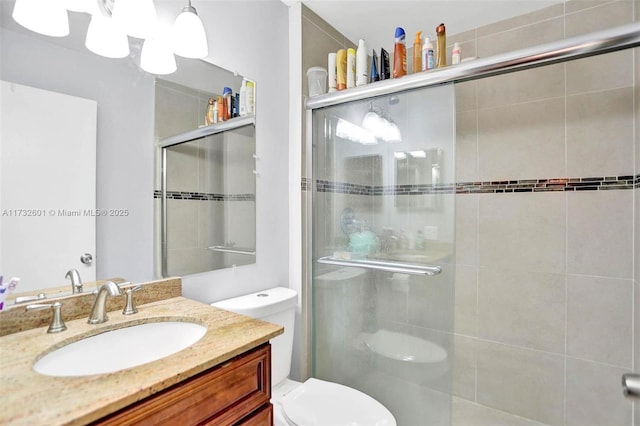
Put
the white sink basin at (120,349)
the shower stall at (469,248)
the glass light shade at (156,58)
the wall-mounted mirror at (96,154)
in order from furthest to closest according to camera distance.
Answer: the shower stall at (469,248) < the glass light shade at (156,58) < the wall-mounted mirror at (96,154) < the white sink basin at (120,349)

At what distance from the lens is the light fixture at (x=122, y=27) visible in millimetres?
952

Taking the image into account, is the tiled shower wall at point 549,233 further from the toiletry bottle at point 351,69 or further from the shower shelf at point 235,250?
the shower shelf at point 235,250

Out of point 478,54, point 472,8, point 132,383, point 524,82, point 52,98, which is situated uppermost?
point 472,8

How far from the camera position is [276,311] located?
1.54 metres

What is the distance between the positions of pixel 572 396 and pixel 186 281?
210 centimetres

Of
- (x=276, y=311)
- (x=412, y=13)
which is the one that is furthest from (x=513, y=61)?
(x=276, y=311)

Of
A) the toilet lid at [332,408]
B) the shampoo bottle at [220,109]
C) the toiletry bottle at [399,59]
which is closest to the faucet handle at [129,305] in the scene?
the toilet lid at [332,408]

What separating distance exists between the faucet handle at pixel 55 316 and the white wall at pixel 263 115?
0.51 meters

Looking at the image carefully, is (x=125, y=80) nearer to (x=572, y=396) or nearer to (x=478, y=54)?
(x=478, y=54)

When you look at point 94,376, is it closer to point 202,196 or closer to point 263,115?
point 202,196

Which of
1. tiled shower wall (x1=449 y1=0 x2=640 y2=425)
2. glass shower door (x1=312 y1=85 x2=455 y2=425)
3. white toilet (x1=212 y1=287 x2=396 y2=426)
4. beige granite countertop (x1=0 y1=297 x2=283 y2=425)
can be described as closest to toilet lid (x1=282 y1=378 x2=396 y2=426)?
white toilet (x1=212 y1=287 x2=396 y2=426)

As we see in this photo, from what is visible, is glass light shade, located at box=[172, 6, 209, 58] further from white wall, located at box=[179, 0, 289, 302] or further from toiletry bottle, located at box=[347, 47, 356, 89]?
toiletry bottle, located at box=[347, 47, 356, 89]

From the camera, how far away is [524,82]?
1.86 meters

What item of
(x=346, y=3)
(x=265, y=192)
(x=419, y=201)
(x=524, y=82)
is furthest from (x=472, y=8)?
(x=265, y=192)
